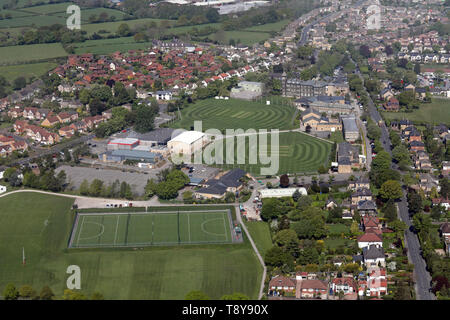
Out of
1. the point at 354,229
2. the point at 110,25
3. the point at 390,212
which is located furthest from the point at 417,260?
the point at 110,25

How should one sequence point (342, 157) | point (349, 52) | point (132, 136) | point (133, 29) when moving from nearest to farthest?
point (342, 157), point (132, 136), point (349, 52), point (133, 29)

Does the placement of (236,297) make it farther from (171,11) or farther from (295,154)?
(171,11)

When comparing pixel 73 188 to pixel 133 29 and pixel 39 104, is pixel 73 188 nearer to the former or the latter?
pixel 39 104

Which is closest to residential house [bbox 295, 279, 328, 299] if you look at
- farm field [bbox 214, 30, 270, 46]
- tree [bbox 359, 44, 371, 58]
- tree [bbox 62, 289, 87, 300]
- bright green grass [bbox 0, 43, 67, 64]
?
tree [bbox 62, 289, 87, 300]

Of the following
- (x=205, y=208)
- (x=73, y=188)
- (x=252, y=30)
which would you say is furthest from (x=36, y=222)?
(x=252, y=30)

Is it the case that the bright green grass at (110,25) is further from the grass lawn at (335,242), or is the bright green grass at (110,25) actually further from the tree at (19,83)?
the grass lawn at (335,242)

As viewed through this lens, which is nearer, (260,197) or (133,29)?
(260,197)

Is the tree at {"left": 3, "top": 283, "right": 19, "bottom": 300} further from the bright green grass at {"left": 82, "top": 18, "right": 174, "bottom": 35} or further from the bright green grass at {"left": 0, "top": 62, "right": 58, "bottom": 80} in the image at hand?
the bright green grass at {"left": 82, "top": 18, "right": 174, "bottom": 35}
